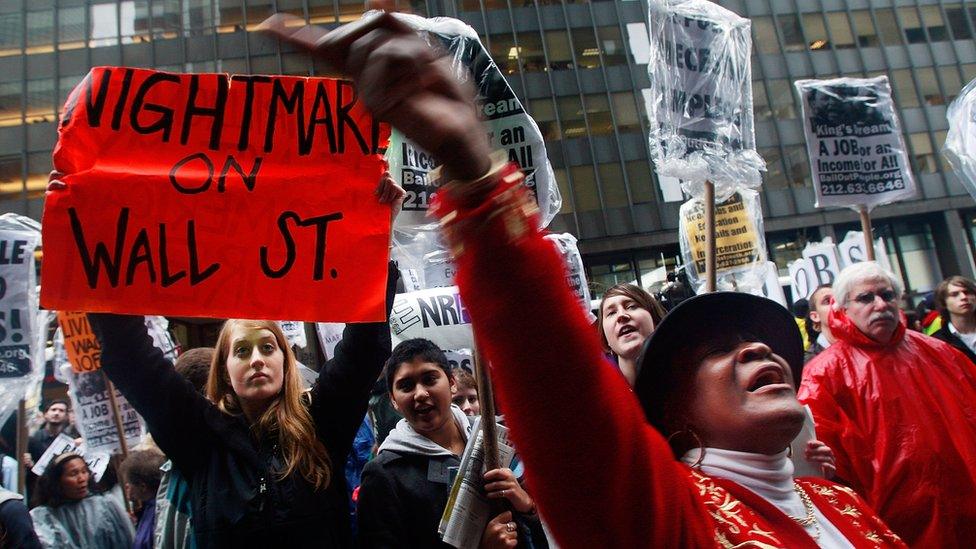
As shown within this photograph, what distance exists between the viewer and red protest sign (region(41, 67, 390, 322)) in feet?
9.11

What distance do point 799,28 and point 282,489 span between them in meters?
35.0

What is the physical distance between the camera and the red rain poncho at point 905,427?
→ 128 inches

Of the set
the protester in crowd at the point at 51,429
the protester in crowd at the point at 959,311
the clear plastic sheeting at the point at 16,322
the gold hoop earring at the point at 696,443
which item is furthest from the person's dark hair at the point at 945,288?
the protester in crowd at the point at 51,429

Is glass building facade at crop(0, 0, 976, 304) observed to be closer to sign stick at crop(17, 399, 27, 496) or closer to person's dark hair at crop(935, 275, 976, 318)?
person's dark hair at crop(935, 275, 976, 318)

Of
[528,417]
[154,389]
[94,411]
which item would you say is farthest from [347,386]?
[94,411]

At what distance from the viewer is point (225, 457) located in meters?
2.77

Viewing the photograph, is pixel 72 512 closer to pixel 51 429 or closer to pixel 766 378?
pixel 51 429

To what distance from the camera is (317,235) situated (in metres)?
3.06

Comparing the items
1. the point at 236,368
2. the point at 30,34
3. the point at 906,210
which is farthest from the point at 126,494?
the point at 906,210

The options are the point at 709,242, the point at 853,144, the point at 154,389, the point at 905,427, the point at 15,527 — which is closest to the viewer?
the point at 154,389

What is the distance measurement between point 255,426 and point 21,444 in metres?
3.82

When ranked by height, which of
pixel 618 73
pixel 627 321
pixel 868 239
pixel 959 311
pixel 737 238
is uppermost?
pixel 618 73

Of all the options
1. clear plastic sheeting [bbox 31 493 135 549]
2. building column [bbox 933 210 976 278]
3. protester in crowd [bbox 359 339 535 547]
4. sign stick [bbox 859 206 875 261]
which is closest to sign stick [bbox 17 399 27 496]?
clear plastic sheeting [bbox 31 493 135 549]

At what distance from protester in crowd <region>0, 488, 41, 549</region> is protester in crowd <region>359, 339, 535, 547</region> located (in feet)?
6.53
